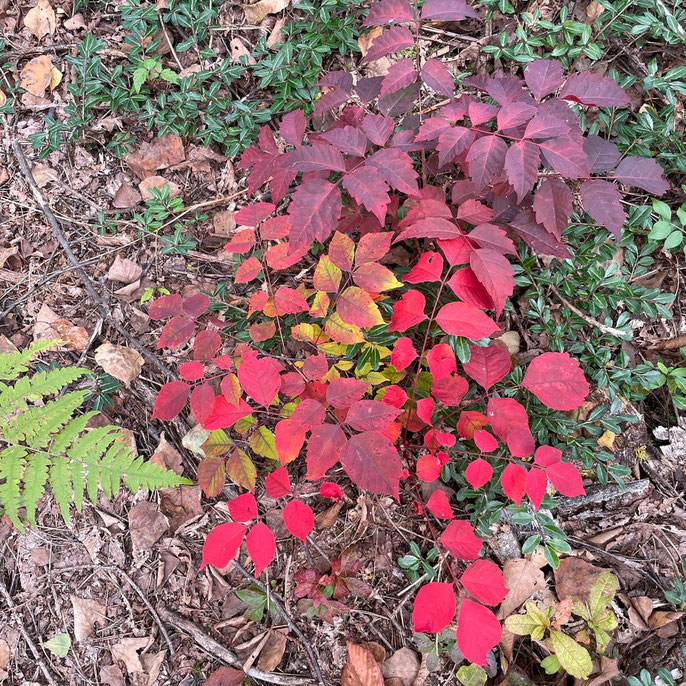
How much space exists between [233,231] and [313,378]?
3.79 ft

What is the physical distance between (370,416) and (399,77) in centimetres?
117

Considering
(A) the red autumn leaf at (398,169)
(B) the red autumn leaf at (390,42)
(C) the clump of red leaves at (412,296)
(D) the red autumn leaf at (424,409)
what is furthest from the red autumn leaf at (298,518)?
(B) the red autumn leaf at (390,42)

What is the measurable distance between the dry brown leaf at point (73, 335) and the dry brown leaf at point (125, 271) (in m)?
0.31

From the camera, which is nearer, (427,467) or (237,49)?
(427,467)

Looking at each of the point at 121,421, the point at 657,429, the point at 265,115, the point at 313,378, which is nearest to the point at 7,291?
the point at 121,421

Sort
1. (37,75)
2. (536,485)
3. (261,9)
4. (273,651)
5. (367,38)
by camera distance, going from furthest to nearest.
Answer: (37,75) → (261,9) → (367,38) → (273,651) → (536,485)

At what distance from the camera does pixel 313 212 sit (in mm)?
1603

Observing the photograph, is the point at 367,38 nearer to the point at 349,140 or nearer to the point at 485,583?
the point at 349,140

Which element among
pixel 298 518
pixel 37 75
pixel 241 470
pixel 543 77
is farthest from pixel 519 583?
pixel 37 75

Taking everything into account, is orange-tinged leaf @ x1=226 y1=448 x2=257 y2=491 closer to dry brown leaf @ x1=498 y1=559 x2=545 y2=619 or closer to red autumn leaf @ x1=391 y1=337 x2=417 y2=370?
red autumn leaf @ x1=391 y1=337 x2=417 y2=370

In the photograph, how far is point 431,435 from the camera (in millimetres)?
1919

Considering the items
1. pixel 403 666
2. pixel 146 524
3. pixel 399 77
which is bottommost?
pixel 403 666

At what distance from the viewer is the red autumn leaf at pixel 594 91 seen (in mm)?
1700

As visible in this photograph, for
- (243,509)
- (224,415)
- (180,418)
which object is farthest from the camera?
(180,418)
